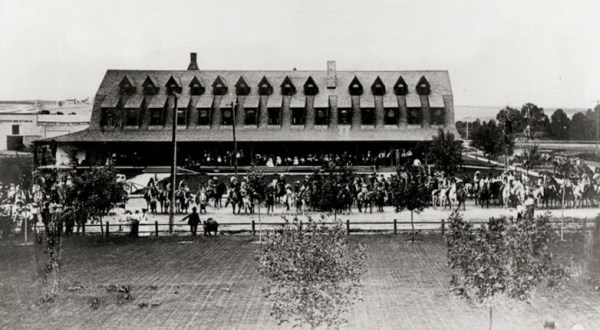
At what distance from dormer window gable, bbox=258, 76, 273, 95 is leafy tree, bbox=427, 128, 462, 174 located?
47.6 feet

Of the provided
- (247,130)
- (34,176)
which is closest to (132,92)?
(247,130)

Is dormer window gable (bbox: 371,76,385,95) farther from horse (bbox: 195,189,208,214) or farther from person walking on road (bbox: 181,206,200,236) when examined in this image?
person walking on road (bbox: 181,206,200,236)

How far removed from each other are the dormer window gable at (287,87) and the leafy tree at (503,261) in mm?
32465

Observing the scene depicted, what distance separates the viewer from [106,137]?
144ft

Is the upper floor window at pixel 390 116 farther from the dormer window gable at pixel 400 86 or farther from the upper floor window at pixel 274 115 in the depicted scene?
the upper floor window at pixel 274 115

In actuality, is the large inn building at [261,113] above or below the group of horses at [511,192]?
above

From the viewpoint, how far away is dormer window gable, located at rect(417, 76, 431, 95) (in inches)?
1869

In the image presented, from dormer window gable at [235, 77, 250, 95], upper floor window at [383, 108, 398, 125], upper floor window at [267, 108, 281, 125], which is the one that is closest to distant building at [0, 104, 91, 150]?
dormer window gable at [235, 77, 250, 95]

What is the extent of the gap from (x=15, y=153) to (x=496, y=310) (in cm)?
2925

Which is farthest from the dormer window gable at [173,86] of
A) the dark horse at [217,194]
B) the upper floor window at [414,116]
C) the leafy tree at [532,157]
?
the leafy tree at [532,157]

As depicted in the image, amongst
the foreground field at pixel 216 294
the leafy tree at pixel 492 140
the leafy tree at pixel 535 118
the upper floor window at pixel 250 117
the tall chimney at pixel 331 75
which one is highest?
the tall chimney at pixel 331 75

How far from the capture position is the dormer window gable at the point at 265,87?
4797 cm

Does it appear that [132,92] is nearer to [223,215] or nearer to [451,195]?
[223,215]

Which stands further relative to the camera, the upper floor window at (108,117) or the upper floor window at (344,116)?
the upper floor window at (108,117)
